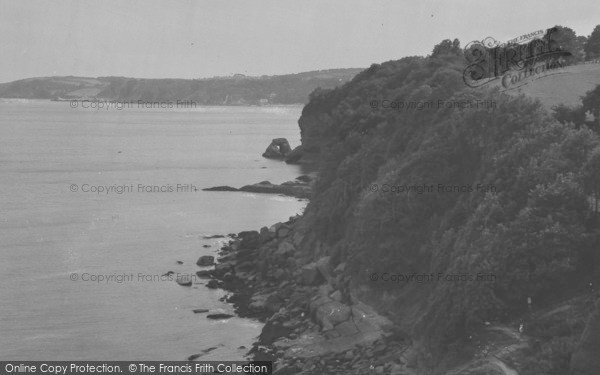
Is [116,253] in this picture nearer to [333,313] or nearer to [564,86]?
[333,313]

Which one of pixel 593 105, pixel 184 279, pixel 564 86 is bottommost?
pixel 184 279

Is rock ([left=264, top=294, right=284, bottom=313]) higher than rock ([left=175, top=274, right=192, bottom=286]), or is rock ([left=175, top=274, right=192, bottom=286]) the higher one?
rock ([left=264, top=294, right=284, bottom=313])

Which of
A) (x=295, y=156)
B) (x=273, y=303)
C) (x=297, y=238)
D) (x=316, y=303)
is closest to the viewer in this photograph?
(x=316, y=303)

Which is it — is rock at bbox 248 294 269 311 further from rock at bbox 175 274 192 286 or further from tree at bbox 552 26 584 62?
tree at bbox 552 26 584 62

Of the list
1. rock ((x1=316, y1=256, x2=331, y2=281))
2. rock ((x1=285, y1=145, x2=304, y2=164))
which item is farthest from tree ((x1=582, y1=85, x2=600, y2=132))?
rock ((x1=285, y1=145, x2=304, y2=164))

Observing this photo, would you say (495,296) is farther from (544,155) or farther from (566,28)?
(566,28)

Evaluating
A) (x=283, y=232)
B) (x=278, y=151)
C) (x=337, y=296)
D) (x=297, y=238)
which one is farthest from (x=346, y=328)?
(x=278, y=151)

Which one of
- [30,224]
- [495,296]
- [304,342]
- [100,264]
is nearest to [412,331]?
[495,296]

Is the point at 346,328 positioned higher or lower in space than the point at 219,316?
higher
